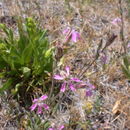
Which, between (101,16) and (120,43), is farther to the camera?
(101,16)

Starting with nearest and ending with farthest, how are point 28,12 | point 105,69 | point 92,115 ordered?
point 92,115 < point 105,69 < point 28,12

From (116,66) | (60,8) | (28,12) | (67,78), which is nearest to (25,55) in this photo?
(67,78)

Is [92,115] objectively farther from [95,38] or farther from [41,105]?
[95,38]

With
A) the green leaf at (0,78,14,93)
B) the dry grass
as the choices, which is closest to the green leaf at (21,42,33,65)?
the green leaf at (0,78,14,93)

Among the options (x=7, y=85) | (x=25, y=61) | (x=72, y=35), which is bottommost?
(x=7, y=85)

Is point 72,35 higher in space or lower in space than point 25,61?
higher

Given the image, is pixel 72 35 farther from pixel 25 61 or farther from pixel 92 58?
pixel 92 58

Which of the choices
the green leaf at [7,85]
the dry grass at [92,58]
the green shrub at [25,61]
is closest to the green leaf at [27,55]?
the green shrub at [25,61]

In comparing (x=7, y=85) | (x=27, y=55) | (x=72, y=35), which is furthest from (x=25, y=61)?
(x=72, y=35)

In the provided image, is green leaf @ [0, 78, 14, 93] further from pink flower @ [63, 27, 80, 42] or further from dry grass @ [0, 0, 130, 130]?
pink flower @ [63, 27, 80, 42]

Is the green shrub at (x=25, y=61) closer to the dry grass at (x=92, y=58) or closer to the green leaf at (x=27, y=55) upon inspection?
the green leaf at (x=27, y=55)
